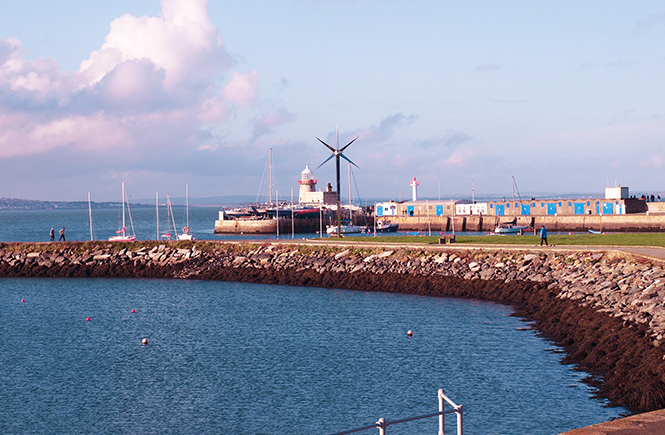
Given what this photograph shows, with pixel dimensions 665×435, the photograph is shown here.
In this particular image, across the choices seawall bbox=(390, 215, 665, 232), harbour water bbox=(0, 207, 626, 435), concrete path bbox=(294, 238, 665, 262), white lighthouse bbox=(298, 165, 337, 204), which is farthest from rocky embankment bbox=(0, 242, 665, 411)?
white lighthouse bbox=(298, 165, 337, 204)

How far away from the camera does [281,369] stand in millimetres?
28203

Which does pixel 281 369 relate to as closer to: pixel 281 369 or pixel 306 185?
pixel 281 369

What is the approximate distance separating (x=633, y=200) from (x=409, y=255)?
2783 inches

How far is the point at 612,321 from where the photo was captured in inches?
1121

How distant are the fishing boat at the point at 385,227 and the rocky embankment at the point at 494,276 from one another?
5546 centimetres

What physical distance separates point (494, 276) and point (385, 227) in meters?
72.5

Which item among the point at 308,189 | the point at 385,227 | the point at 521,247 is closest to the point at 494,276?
the point at 521,247

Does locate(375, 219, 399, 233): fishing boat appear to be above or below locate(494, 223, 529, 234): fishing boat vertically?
above

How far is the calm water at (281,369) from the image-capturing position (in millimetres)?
21906

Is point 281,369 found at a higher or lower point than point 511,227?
lower

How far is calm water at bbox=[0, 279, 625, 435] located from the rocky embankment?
142 cm

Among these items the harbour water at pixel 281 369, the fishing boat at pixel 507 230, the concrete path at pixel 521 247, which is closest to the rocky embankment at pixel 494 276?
the concrete path at pixel 521 247

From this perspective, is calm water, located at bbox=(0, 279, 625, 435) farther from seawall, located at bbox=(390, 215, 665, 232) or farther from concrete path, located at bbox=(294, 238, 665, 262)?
seawall, located at bbox=(390, 215, 665, 232)

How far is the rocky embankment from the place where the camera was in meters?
24.7
